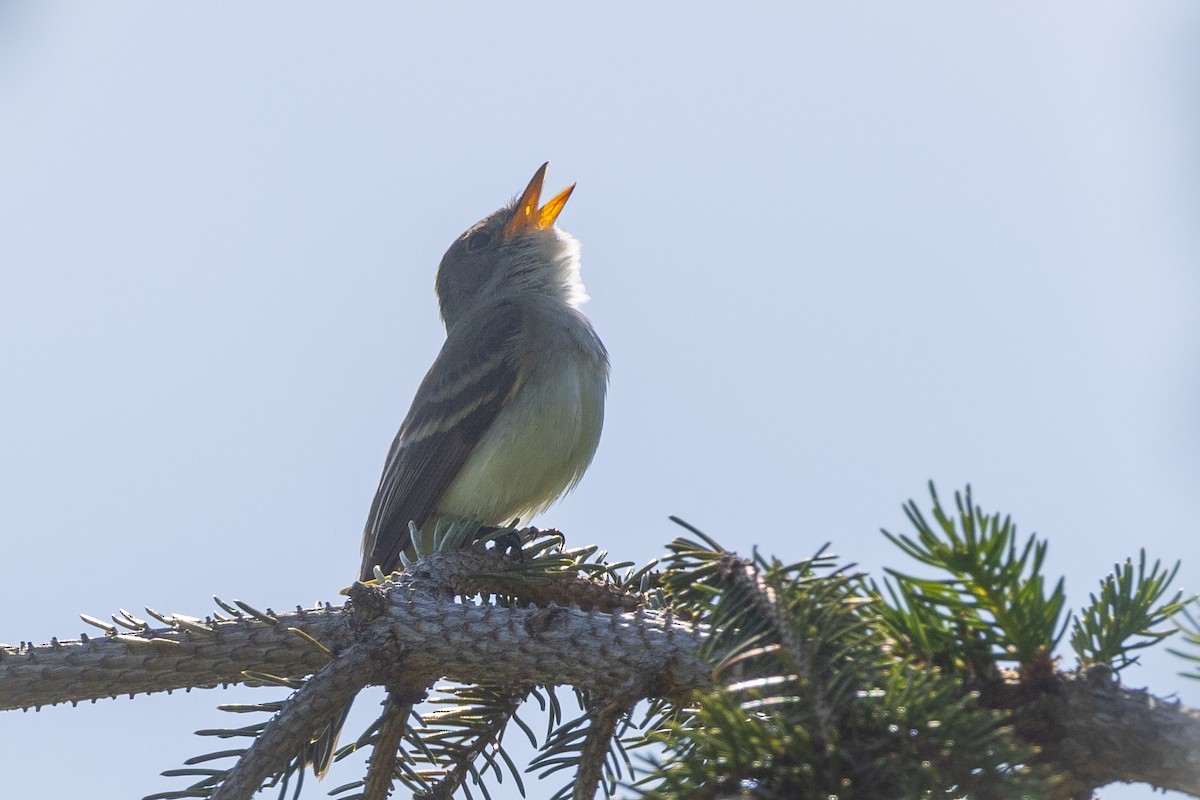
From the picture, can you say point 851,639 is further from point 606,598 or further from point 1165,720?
point 606,598

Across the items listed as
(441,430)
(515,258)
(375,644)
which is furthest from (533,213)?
(375,644)

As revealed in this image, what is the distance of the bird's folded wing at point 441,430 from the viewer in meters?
6.95

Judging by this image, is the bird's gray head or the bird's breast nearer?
the bird's breast

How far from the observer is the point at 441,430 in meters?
7.30

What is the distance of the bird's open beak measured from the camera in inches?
380

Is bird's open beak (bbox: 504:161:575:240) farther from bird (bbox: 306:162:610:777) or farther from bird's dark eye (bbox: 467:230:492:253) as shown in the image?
bird (bbox: 306:162:610:777)

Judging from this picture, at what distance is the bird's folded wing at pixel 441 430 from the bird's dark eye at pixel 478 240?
183 centimetres

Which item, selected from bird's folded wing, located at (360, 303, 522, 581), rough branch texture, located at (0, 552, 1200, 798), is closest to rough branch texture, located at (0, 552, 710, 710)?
rough branch texture, located at (0, 552, 1200, 798)

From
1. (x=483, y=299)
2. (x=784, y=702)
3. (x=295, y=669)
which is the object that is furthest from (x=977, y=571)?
(x=483, y=299)

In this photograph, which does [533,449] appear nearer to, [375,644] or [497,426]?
[497,426]

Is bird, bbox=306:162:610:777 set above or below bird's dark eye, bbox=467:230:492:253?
below

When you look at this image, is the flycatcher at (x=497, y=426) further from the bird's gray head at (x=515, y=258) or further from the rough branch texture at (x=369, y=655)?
the rough branch texture at (x=369, y=655)

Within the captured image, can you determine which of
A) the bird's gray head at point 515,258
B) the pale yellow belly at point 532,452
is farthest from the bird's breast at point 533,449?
the bird's gray head at point 515,258

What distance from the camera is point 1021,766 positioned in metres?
1.76
